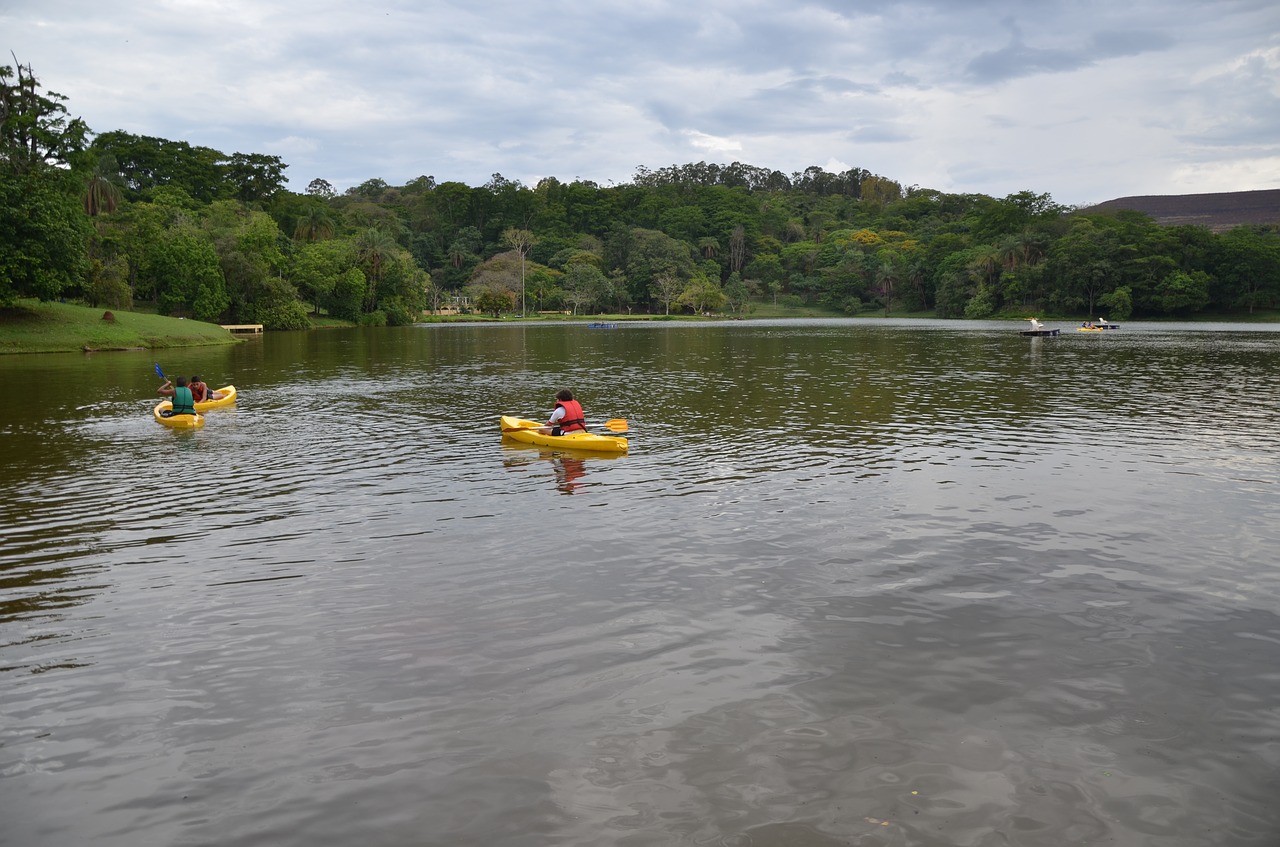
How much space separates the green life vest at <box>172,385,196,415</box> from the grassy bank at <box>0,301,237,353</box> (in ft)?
123

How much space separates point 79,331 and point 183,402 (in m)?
41.6

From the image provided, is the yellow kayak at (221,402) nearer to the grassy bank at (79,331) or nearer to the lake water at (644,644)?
the lake water at (644,644)

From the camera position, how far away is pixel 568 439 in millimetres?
21203

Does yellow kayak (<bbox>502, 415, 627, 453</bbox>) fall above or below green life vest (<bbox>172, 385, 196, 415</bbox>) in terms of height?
below

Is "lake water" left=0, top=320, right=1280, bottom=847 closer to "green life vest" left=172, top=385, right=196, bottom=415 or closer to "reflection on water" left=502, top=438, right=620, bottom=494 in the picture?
"reflection on water" left=502, top=438, right=620, bottom=494

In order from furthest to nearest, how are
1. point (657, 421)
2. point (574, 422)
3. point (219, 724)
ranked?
point (657, 421) < point (574, 422) < point (219, 724)

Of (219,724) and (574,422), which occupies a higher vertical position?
(574,422)

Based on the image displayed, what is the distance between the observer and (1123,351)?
57.3m

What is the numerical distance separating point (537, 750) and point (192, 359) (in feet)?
174

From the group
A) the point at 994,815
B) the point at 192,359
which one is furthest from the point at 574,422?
the point at 192,359

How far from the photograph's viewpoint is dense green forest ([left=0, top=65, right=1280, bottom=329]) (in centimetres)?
5716

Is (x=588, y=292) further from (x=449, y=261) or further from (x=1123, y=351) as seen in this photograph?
(x=1123, y=351)

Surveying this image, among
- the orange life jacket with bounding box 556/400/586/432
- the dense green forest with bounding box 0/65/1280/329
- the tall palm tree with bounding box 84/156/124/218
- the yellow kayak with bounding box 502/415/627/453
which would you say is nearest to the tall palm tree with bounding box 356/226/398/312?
the dense green forest with bounding box 0/65/1280/329

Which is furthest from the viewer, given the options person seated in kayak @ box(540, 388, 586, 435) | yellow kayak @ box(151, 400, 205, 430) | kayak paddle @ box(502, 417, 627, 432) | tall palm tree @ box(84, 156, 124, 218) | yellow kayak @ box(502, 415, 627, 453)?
tall palm tree @ box(84, 156, 124, 218)
